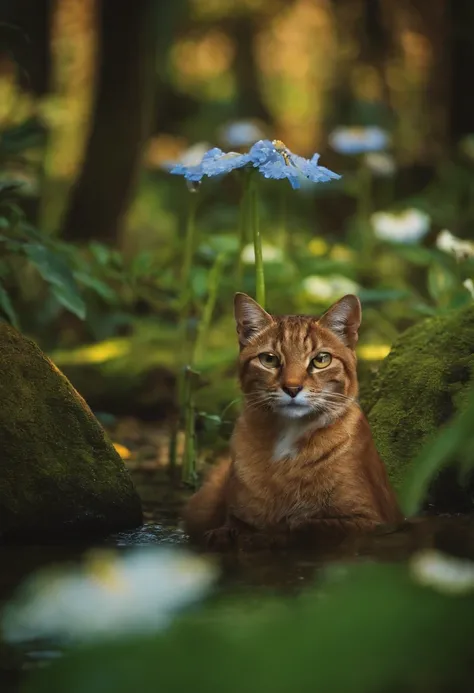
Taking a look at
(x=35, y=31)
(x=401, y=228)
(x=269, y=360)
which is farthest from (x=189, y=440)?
(x=35, y=31)

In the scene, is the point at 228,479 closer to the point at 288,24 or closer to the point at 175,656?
the point at 175,656

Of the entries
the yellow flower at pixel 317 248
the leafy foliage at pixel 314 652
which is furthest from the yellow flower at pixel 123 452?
the leafy foliage at pixel 314 652

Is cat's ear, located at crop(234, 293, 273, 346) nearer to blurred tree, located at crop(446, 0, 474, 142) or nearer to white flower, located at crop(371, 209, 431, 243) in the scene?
white flower, located at crop(371, 209, 431, 243)

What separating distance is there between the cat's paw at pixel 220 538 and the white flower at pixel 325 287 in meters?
3.20

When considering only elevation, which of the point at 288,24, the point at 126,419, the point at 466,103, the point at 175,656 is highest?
the point at 288,24

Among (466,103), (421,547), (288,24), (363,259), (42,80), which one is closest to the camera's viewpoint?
(421,547)

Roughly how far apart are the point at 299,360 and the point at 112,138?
19.3 feet

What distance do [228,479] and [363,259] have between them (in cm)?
498

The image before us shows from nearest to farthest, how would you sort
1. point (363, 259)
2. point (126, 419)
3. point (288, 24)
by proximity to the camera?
1. point (126, 419)
2. point (363, 259)
3. point (288, 24)

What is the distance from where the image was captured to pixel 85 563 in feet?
11.9

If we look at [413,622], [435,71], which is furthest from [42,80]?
[413,622]

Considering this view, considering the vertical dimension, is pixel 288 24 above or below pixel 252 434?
above

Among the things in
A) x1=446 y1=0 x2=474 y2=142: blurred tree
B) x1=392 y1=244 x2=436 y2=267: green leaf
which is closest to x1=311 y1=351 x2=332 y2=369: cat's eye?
x1=392 y1=244 x2=436 y2=267: green leaf

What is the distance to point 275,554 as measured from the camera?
3.66m
